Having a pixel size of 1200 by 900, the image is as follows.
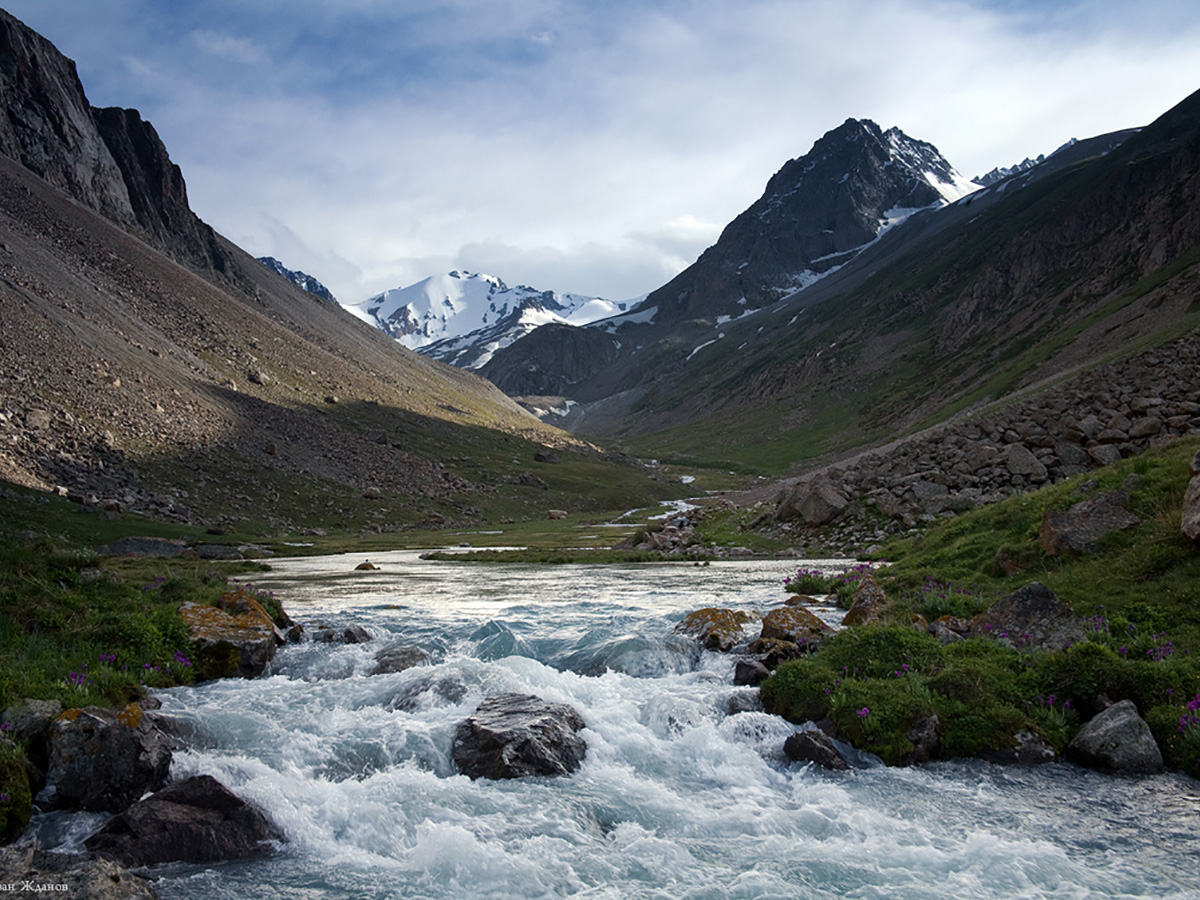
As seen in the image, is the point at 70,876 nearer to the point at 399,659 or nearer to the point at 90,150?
the point at 399,659

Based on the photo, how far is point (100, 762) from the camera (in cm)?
1082

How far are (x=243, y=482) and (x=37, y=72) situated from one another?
115 metres

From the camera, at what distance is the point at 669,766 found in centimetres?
1306

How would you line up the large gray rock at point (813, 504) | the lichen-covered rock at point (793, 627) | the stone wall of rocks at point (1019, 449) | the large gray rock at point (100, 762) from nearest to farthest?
the large gray rock at point (100, 762), the lichen-covered rock at point (793, 627), the stone wall of rocks at point (1019, 449), the large gray rock at point (813, 504)

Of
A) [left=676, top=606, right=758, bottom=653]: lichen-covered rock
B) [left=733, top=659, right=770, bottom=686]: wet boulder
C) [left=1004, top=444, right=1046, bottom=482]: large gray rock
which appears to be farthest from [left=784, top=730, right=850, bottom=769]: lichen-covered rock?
[left=1004, top=444, right=1046, bottom=482]: large gray rock

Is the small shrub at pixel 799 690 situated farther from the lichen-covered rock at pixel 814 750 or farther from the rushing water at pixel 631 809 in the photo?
the lichen-covered rock at pixel 814 750

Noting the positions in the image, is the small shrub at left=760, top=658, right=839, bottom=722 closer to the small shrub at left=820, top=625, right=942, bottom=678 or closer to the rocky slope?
the small shrub at left=820, top=625, right=942, bottom=678

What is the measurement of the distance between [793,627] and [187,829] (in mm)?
14262

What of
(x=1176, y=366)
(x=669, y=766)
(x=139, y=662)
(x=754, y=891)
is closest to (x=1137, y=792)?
(x=754, y=891)

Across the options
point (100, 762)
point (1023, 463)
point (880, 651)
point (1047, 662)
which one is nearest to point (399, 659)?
point (100, 762)

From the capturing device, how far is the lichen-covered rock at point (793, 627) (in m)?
17.8

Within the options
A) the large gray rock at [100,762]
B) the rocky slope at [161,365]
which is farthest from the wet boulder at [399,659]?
the rocky slope at [161,365]

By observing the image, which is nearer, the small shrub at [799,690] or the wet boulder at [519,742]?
the wet boulder at [519,742]

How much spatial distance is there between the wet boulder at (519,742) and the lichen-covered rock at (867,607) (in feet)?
30.9
